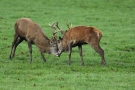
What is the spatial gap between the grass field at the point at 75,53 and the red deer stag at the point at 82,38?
1.79ft

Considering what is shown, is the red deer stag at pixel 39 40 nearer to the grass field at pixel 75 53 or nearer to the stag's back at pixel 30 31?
the stag's back at pixel 30 31

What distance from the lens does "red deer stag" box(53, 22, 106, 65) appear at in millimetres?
16500

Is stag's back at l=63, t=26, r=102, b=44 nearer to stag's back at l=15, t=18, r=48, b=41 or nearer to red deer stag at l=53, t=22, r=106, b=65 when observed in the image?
red deer stag at l=53, t=22, r=106, b=65

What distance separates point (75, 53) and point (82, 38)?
9.69ft

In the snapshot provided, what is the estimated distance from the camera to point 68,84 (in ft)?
42.9

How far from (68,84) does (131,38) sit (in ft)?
33.6

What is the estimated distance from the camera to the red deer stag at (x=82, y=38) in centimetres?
1650

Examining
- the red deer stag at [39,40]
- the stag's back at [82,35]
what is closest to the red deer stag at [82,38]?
the stag's back at [82,35]

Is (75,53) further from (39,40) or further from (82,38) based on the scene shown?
(82,38)

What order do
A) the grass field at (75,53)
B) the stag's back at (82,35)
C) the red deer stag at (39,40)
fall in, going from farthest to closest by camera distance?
the red deer stag at (39,40), the stag's back at (82,35), the grass field at (75,53)

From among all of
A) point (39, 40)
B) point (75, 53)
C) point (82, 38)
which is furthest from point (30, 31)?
point (75, 53)

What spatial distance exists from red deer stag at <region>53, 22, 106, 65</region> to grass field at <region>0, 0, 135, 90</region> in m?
0.55

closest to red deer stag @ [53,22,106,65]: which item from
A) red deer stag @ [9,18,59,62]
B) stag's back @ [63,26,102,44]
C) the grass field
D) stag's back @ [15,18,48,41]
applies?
stag's back @ [63,26,102,44]

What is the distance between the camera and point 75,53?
1962 centimetres
